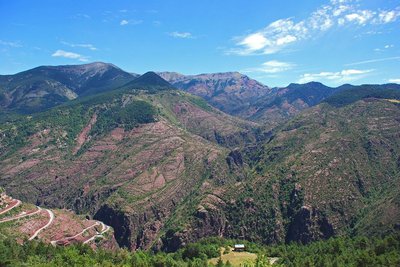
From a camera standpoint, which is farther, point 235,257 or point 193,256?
point 193,256

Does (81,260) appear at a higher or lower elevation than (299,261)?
higher

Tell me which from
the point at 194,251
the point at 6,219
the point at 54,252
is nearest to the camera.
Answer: the point at 54,252

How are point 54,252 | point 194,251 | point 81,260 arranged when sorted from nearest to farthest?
point 81,260 → point 54,252 → point 194,251

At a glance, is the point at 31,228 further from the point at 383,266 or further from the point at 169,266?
the point at 383,266

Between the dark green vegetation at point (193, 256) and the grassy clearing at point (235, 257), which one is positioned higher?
the dark green vegetation at point (193, 256)

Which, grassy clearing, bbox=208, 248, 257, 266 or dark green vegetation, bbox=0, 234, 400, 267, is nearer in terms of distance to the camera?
dark green vegetation, bbox=0, 234, 400, 267

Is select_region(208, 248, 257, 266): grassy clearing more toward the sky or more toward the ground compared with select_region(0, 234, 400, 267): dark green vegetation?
more toward the ground

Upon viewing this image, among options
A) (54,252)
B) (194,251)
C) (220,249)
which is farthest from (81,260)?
(220,249)

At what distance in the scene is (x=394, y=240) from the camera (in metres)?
155

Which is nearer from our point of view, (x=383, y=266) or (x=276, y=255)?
(x=383, y=266)

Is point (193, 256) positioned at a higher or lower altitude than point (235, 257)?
higher

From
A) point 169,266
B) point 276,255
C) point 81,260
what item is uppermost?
point 81,260

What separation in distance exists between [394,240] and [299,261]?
37355 mm

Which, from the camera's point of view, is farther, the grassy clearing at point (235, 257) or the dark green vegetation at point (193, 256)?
the grassy clearing at point (235, 257)
